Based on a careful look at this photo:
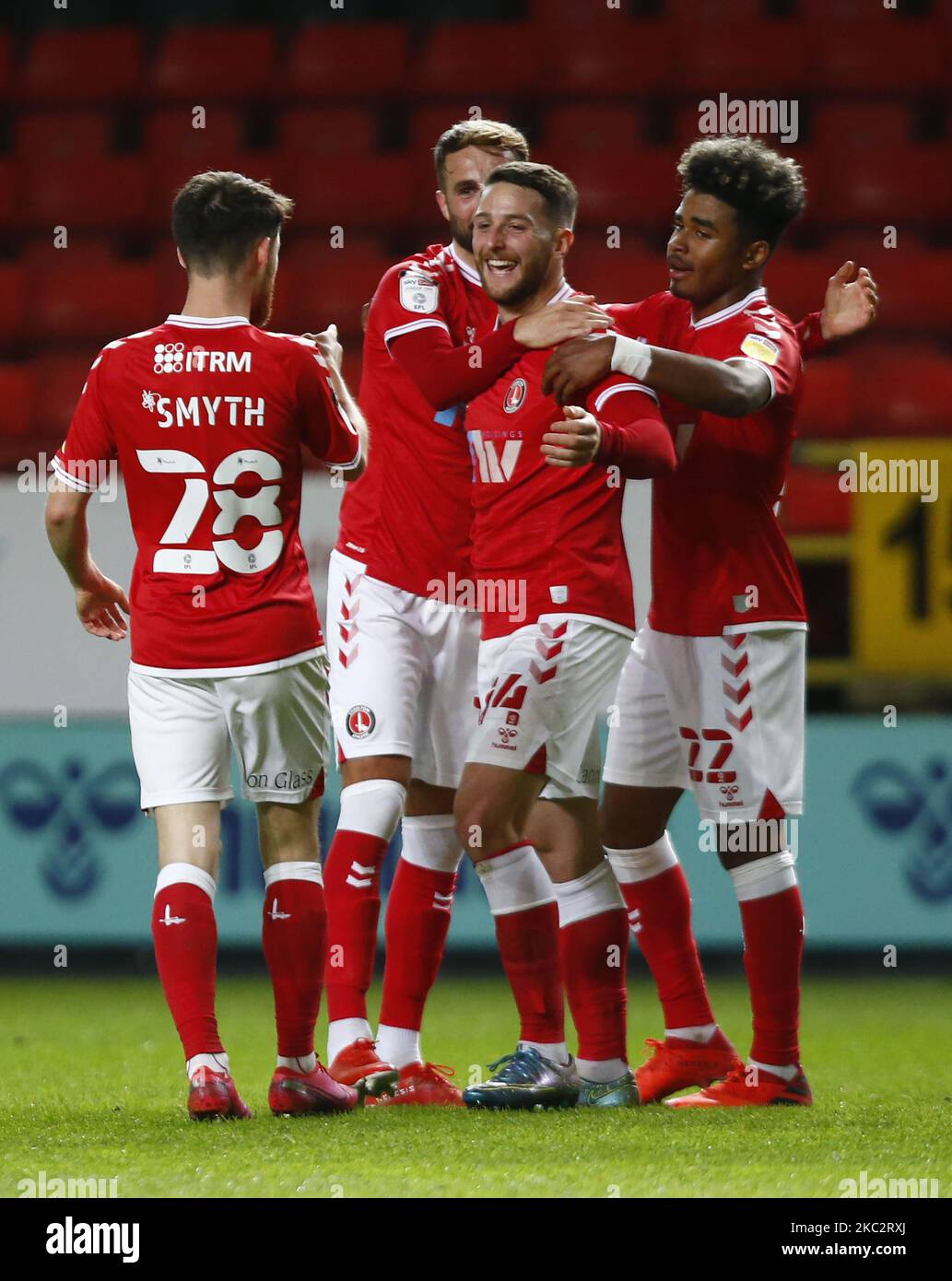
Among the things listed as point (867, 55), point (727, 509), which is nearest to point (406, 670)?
point (727, 509)

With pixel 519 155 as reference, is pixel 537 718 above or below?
below

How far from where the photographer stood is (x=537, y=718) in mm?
3643

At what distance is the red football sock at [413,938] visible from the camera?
4.04 metres

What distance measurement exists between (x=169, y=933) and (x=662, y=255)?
5905 mm

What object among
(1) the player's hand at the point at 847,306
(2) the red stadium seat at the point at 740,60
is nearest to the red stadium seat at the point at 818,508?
(2) the red stadium seat at the point at 740,60

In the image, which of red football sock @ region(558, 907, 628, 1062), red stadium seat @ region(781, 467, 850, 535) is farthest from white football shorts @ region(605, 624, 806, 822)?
red stadium seat @ region(781, 467, 850, 535)

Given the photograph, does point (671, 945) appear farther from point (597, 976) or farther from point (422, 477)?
point (422, 477)

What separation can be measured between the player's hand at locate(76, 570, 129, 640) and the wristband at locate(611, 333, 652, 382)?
1071 millimetres

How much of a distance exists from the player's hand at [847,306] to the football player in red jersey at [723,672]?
0.18m

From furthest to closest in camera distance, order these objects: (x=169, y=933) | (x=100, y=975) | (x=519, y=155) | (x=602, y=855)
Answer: (x=100, y=975), (x=519, y=155), (x=602, y=855), (x=169, y=933)

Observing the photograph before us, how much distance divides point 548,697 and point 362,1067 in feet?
2.86

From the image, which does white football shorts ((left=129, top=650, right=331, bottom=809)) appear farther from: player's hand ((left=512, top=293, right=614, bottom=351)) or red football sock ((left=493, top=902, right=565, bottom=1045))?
player's hand ((left=512, top=293, right=614, bottom=351))

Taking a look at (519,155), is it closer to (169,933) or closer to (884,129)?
(169,933)

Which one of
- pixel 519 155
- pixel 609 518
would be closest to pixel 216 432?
pixel 609 518
